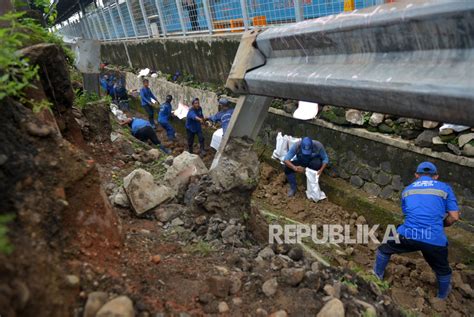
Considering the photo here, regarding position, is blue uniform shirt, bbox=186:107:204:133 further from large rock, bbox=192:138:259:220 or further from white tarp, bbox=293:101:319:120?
large rock, bbox=192:138:259:220

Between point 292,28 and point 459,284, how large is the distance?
3.75 metres

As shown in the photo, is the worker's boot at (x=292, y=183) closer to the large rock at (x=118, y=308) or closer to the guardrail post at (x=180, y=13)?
the large rock at (x=118, y=308)

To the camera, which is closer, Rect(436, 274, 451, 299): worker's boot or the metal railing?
Rect(436, 274, 451, 299): worker's boot

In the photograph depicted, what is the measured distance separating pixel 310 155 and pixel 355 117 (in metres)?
0.99

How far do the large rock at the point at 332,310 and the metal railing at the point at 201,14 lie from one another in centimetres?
424

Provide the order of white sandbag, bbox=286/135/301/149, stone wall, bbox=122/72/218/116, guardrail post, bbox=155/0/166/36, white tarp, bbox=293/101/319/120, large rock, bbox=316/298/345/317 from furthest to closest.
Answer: guardrail post, bbox=155/0/166/36 < stone wall, bbox=122/72/218/116 < white sandbag, bbox=286/135/301/149 < white tarp, bbox=293/101/319/120 < large rock, bbox=316/298/345/317

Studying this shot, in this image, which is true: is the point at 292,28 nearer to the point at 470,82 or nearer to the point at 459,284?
the point at 470,82

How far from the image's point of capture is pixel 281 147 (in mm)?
6941

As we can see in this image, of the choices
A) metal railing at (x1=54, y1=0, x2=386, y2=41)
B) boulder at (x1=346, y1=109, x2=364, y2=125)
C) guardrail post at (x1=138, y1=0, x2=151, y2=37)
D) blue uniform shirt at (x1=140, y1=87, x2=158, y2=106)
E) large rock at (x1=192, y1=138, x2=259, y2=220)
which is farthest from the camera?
guardrail post at (x1=138, y1=0, x2=151, y2=37)

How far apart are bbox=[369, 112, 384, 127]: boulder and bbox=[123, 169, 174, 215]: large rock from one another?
3.64m

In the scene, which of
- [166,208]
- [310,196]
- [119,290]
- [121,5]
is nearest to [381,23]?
[119,290]

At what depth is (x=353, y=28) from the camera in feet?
5.86

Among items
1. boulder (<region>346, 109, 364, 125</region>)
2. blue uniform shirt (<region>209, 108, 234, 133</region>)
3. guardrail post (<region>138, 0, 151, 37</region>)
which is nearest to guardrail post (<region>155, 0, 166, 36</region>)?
guardrail post (<region>138, 0, 151, 37</region>)

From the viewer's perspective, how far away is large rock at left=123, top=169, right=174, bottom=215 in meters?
2.92
